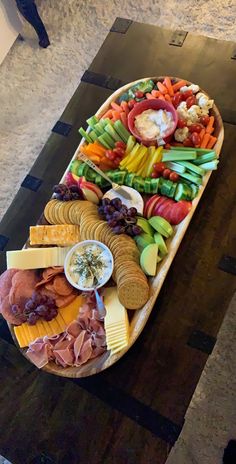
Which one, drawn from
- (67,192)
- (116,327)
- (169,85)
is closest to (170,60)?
(169,85)

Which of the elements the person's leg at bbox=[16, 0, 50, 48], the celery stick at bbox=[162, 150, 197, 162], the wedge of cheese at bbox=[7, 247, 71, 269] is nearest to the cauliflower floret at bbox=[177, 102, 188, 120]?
the celery stick at bbox=[162, 150, 197, 162]

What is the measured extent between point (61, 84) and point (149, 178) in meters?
1.17

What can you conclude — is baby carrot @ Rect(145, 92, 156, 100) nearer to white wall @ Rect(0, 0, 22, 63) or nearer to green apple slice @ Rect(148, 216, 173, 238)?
green apple slice @ Rect(148, 216, 173, 238)

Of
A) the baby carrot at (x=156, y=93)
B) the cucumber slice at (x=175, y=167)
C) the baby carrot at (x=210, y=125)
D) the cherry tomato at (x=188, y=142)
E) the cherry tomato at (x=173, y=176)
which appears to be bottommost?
the cherry tomato at (x=173, y=176)

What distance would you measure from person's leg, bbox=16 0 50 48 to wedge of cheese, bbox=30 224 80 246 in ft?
4.68

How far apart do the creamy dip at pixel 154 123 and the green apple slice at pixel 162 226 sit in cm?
28

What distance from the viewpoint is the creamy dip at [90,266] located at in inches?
50.0

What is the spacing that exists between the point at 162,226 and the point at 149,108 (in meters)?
0.43

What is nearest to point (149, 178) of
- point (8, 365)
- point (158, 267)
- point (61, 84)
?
point (158, 267)

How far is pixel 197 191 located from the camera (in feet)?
4.50

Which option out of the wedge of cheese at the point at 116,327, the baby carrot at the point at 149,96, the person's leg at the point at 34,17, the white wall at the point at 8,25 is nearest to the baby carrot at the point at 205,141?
the baby carrot at the point at 149,96

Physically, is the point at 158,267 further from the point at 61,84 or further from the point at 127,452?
the point at 61,84

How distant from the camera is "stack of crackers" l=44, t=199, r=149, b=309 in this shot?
123 cm

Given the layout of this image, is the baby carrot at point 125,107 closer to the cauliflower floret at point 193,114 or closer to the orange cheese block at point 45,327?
the cauliflower floret at point 193,114
